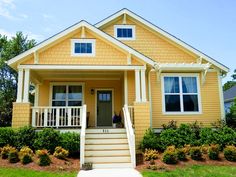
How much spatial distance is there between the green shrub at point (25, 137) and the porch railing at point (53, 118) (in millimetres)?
791

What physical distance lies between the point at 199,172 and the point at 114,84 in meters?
7.93

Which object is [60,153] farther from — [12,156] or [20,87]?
[20,87]

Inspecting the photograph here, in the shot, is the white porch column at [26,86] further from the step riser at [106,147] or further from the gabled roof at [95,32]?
the step riser at [106,147]

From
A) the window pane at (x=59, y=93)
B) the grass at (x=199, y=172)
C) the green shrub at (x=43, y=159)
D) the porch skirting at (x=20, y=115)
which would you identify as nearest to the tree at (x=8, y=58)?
the window pane at (x=59, y=93)

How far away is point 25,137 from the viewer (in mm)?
10438

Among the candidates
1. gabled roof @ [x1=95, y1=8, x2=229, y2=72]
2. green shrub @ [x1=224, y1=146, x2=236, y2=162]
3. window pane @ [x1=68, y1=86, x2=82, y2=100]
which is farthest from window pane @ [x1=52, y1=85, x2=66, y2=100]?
green shrub @ [x1=224, y1=146, x2=236, y2=162]

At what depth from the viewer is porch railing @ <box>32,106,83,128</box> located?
11.5 meters

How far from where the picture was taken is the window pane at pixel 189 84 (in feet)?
46.0

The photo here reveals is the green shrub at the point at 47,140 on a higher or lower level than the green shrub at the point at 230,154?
higher

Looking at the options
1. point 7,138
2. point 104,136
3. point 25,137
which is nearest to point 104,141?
point 104,136

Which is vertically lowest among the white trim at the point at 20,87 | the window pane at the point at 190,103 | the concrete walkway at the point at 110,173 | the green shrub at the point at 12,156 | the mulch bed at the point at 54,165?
the concrete walkway at the point at 110,173

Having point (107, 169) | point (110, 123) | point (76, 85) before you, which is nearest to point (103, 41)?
point (76, 85)

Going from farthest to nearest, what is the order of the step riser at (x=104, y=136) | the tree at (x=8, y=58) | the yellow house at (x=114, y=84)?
1. the tree at (x=8, y=58)
2. the yellow house at (x=114, y=84)
3. the step riser at (x=104, y=136)

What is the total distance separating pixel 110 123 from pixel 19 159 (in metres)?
6.41
